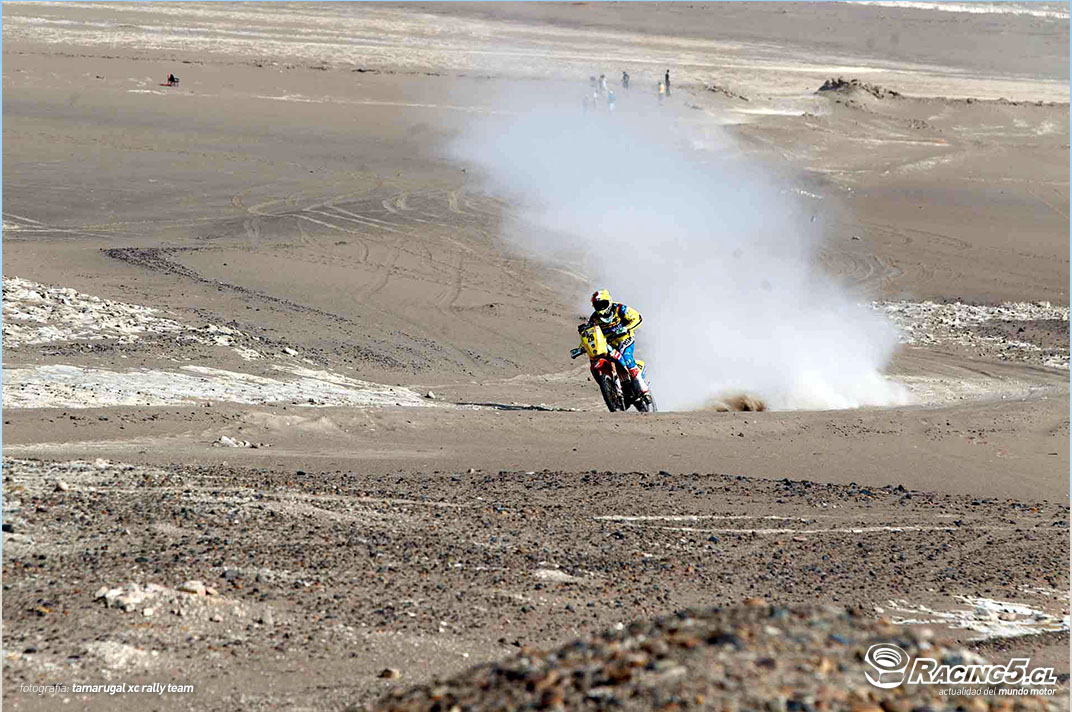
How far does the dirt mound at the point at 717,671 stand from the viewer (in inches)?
214

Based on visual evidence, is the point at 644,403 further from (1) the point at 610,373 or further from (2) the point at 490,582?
(2) the point at 490,582

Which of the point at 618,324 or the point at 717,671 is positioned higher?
the point at 717,671

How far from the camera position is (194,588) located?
786 cm

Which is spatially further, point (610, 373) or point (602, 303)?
point (610, 373)

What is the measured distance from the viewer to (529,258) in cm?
2659

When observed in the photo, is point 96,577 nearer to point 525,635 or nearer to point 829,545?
point 525,635

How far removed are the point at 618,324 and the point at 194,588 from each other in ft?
28.3

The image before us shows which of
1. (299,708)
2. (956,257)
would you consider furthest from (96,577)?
(956,257)

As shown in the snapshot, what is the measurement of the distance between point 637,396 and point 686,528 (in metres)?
5.61

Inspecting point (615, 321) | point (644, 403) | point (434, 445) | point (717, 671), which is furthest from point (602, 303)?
point (717, 671)

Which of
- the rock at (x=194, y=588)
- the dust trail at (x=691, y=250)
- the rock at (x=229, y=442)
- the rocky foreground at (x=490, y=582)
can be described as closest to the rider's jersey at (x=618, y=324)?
the dust trail at (x=691, y=250)

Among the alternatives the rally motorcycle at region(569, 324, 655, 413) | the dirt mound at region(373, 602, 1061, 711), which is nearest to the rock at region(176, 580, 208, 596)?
the dirt mound at region(373, 602, 1061, 711)

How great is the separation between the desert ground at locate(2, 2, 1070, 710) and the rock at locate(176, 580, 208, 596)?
3cm

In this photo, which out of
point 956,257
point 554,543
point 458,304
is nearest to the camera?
point 554,543
